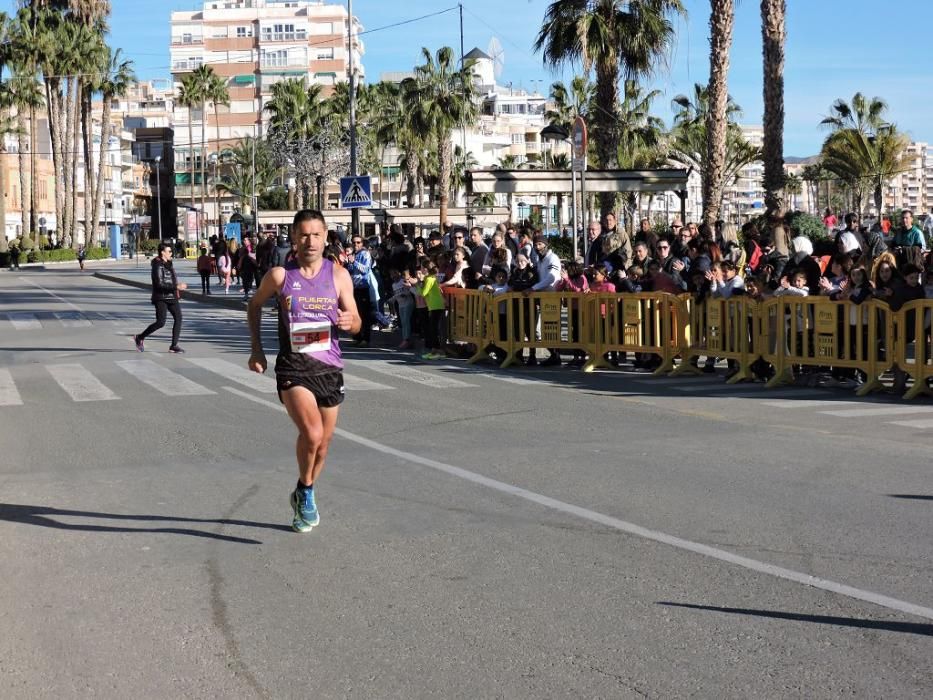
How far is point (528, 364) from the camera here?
1900cm

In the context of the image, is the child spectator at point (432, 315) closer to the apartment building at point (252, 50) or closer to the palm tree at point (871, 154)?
the palm tree at point (871, 154)

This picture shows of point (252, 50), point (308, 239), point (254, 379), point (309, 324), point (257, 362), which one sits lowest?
point (254, 379)

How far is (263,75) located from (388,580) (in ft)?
425

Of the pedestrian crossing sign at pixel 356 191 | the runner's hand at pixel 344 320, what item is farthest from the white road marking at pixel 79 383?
the pedestrian crossing sign at pixel 356 191

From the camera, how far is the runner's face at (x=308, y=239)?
7328 mm

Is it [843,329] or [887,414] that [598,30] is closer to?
[843,329]

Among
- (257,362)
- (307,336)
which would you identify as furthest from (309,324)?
(257,362)

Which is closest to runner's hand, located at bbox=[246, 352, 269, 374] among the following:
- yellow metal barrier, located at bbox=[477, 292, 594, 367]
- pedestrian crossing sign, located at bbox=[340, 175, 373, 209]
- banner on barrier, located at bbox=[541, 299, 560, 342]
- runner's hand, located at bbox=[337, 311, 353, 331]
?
runner's hand, located at bbox=[337, 311, 353, 331]

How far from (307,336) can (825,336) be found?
950 cm

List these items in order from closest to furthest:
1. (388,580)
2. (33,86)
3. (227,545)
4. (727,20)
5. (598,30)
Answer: (388,580) → (227,545) → (727,20) → (598,30) → (33,86)

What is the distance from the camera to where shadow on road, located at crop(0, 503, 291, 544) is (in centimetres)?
759

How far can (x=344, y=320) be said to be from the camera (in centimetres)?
740

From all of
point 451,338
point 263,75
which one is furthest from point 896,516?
point 263,75

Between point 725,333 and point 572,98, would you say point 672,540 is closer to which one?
point 725,333
